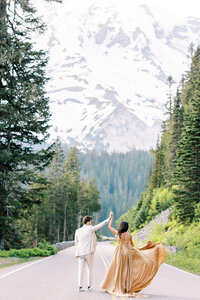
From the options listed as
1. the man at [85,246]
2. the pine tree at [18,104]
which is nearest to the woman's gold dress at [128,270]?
the man at [85,246]

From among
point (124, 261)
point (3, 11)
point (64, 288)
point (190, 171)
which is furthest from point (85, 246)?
point (190, 171)

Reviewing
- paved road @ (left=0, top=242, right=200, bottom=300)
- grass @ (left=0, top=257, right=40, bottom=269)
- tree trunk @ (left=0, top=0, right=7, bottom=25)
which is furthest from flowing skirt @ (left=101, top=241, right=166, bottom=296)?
tree trunk @ (left=0, top=0, right=7, bottom=25)

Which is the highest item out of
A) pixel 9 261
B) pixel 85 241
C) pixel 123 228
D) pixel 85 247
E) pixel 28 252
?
pixel 123 228

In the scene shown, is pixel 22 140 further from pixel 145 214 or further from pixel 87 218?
pixel 145 214

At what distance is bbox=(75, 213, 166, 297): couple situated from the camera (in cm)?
1005

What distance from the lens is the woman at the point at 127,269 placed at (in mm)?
10016

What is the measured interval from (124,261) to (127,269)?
19 centimetres

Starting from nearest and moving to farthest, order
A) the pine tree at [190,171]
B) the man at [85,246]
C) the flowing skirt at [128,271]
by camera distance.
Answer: the flowing skirt at [128,271] → the man at [85,246] → the pine tree at [190,171]

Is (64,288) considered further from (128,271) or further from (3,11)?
(3,11)

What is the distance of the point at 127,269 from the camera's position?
399 inches

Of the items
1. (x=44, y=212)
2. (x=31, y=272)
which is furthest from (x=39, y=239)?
(x=31, y=272)

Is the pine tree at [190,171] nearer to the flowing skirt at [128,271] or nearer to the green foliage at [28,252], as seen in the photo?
the green foliage at [28,252]

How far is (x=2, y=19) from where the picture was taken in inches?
841

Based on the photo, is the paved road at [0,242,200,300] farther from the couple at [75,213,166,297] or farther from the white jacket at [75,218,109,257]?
the white jacket at [75,218,109,257]
